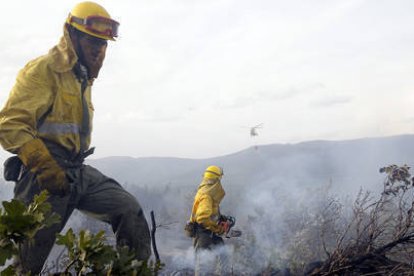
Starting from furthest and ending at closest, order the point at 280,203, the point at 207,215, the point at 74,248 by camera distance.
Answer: the point at 280,203 → the point at 207,215 → the point at 74,248

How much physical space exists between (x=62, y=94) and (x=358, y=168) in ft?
109

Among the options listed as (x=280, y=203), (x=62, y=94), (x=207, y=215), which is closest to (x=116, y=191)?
(x=62, y=94)

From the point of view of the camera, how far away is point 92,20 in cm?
311

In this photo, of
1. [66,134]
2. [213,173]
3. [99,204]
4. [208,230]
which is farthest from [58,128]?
[213,173]

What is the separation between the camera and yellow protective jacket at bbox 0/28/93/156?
270cm

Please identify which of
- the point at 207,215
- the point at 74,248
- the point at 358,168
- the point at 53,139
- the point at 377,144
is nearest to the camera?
the point at 74,248

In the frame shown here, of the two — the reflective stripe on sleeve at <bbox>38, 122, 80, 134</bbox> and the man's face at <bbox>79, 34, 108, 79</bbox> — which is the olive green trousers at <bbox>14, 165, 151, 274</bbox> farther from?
the man's face at <bbox>79, 34, 108, 79</bbox>

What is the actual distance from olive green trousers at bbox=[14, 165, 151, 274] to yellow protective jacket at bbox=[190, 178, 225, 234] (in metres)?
3.82

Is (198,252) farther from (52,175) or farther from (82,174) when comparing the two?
(52,175)

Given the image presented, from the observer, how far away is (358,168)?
3378 cm

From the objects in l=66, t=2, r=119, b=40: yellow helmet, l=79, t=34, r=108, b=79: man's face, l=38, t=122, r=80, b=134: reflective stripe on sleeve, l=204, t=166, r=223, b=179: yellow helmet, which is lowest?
l=204, t=166, r=223, b=179: yellow helmet

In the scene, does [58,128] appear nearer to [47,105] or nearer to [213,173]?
[47,105]

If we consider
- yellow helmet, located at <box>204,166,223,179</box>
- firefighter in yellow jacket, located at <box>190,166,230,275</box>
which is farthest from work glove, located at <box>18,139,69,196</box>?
yellow helmet, located at <box>204,166,223,179</box>

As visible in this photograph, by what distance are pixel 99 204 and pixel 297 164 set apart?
101 feet
